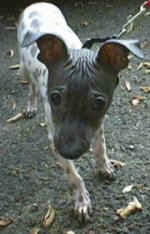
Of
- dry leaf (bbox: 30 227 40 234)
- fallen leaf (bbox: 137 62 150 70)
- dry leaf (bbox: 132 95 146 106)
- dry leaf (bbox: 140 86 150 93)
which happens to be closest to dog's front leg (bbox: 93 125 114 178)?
dry leaf (bbox: 30 227 40 234)

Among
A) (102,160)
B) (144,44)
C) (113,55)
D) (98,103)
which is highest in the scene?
(113,55)

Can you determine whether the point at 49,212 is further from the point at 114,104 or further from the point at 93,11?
the point at 93,11

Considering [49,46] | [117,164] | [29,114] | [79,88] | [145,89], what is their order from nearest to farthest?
[79,88]
[49,46]
[117,164]
[29,114]
[145,89]

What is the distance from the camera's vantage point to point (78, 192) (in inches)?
97.3

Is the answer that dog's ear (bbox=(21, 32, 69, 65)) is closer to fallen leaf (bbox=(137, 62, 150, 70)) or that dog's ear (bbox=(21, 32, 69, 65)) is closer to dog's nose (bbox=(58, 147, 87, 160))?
dog's nose (bbox=(58, 147, 87, 160))

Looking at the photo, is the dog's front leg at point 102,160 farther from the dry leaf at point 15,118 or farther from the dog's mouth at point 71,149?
the dry leaf at point 15,118

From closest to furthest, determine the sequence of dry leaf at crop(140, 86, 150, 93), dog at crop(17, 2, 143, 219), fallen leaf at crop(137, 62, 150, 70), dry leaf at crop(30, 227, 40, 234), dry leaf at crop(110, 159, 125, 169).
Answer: dog at crop(17, 2, 143, 219), dry leaf at crop(30, 227, 40, 234), dry leaf at crop(110, 159, 125, 169), dry leaf at crop(140, 86, 150, 93), fallen leaf at crop(137, 62, 150, 70)

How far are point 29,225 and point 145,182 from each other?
2.04ft

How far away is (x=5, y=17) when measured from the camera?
16.2 ft

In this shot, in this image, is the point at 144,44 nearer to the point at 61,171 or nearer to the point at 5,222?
the point at 61,171

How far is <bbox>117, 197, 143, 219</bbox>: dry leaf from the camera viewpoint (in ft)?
8.02

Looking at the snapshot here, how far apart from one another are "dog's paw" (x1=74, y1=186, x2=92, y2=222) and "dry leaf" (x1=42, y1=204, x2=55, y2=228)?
12 cm

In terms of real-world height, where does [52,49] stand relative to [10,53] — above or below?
above

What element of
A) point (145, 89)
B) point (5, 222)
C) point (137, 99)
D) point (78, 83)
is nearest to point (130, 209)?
point (5, 222)
